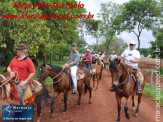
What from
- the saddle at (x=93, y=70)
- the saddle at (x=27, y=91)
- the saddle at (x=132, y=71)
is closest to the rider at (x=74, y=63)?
the saddle at (x=27, y=91)

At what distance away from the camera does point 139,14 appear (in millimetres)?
32531

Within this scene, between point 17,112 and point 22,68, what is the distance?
1.23 metres

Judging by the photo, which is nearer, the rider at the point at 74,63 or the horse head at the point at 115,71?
the horse head at the point at 115,71

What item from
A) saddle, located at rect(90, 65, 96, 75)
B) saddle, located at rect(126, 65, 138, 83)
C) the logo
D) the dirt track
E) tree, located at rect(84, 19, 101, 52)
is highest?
tree, located at rect(84, 19, 101, 52)

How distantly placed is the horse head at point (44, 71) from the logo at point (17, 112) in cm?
142

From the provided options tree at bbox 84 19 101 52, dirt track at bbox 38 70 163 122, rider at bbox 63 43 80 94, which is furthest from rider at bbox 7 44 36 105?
tree at bbox 84 19 101 52

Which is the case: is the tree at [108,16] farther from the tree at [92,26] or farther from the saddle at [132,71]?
the saddle at [132,71]

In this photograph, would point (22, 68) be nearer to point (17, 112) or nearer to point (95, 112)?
point (17, 112)

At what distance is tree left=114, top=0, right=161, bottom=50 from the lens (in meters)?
31.1

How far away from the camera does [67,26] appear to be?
12.4 meters

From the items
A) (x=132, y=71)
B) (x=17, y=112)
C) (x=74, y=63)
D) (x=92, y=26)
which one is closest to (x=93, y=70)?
(x=74, y=63)

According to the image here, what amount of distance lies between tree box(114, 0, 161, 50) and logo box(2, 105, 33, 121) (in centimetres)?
2804

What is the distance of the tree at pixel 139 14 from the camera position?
102ft

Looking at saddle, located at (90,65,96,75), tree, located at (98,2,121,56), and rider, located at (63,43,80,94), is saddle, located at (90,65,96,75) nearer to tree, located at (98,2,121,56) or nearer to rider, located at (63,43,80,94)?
rider, located at (63,43,80,94)
